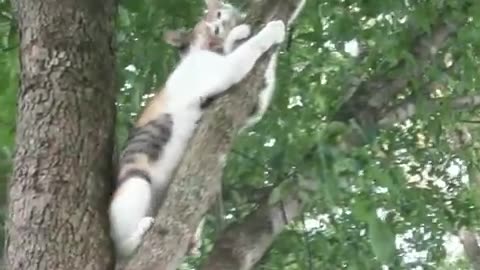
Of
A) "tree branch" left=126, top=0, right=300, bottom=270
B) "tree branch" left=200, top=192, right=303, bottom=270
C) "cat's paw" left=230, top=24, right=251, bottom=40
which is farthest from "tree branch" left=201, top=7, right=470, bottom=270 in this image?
"tree branch" left=126, top=0, right=300, bottom=270

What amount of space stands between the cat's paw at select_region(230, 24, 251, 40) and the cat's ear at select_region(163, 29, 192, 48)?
7.4 inches

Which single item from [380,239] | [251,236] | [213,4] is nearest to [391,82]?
[213,4]

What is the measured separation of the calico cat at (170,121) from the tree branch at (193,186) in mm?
153

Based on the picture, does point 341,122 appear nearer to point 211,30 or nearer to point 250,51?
point 250,51

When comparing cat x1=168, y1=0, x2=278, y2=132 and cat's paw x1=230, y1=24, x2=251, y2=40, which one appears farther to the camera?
cat x1=168, y1=0, x2=278, y2=132

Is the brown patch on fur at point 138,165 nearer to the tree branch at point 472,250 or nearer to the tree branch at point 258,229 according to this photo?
the tree branch at point 258,229

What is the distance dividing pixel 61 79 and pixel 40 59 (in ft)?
0.22

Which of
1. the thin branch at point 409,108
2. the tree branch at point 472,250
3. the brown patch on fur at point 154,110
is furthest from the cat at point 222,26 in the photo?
the tree branch at point 472,250

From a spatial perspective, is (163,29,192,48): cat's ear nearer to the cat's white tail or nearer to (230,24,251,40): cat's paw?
(230,24,251,40): cat's paw

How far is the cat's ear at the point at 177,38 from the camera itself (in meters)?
2.59

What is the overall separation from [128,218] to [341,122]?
0.71m

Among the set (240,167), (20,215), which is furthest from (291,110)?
(20,215)

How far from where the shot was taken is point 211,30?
272 centimetres

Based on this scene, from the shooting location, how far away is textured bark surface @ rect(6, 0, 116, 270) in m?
1.89
